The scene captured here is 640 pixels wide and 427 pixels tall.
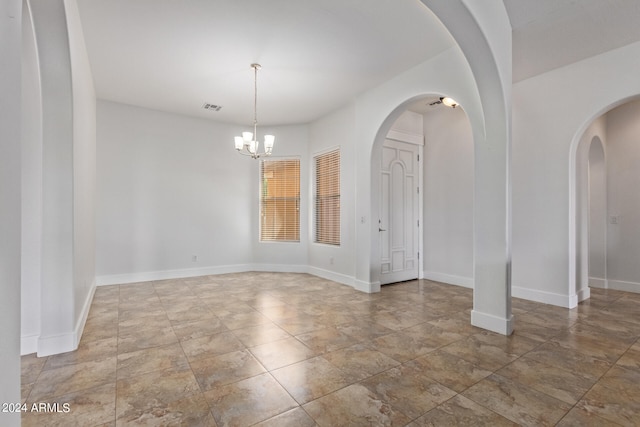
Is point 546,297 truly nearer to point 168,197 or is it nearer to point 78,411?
point 78,411

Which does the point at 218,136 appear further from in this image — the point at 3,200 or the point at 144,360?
the point at 3,200

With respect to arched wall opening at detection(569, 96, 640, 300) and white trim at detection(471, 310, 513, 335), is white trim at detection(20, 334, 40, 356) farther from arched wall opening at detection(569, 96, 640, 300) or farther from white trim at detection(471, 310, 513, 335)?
arched wall opening at detection(569, 96, 640, 300)

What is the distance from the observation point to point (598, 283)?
192 inches

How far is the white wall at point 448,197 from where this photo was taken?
5035 mm

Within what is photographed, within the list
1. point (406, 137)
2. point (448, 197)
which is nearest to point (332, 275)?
point (448, 197)

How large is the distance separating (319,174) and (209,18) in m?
3.49

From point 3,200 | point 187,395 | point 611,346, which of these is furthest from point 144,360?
point 611,346

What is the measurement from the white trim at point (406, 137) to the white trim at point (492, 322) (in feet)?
10.2

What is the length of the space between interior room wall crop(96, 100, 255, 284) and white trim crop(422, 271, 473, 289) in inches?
141

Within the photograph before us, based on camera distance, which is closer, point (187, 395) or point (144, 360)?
point (187, 395)

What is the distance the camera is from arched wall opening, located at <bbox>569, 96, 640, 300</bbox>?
434 centimetres

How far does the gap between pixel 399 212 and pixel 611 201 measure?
3.22 meters

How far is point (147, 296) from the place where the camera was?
4422mm

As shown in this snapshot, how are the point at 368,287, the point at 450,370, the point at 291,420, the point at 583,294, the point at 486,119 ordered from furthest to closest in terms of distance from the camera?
the point at 368,287
the point at 583,294
the point at 486,119
the point at 450,370
the point at 291,420
